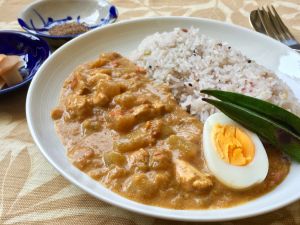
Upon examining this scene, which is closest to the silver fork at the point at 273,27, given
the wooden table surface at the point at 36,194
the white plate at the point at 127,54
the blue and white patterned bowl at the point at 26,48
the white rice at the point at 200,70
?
the white plate at the point at 127,54

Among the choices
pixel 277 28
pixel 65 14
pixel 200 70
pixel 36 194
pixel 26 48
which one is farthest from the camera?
pixel 65 14

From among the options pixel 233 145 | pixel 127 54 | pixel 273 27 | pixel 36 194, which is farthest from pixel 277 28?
pixel 36 194

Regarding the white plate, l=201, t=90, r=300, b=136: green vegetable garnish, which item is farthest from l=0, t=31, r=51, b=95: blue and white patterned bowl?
l=201, t=90, r=300, b=136: green vegetable garnish

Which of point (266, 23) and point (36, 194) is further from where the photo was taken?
point (266, 23)

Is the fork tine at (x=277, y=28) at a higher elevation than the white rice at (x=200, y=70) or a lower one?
higher

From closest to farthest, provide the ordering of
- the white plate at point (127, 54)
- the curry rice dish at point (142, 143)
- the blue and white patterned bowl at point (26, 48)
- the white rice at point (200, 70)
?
the white plate at point (127, 54) → the curry rice dish at point (142, 143) → the white rice at point (200, 70) → the blue and white patterned bowl at point (26, 48)

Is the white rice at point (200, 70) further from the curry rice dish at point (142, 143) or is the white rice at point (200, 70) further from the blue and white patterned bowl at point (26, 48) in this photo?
the blue and white patterned bowl at point (26, 48)

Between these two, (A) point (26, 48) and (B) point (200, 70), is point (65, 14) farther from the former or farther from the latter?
(B) point (200, 70)
